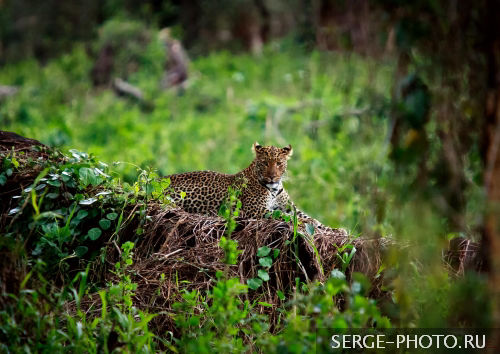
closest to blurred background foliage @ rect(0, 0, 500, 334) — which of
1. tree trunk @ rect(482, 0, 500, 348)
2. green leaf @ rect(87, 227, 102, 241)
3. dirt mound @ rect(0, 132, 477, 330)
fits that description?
tree trunk @ rect(482, 0, 500, 348)

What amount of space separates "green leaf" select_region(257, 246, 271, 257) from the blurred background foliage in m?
0.88

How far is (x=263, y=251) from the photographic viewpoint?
5449 millimetres

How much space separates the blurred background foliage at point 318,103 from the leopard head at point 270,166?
26.3 inches

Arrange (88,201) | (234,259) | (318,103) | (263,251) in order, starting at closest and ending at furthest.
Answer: (234,259) → (318,103) → (263,251) → (88,201)

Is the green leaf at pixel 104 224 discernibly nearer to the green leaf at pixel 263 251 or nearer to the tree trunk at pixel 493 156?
the green leaf at pixel 263 251

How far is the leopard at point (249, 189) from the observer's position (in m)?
7.22

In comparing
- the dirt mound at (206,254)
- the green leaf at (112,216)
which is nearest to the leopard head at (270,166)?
the dirt mound at (206,254)

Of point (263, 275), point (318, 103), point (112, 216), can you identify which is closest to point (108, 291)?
point (112, 216)

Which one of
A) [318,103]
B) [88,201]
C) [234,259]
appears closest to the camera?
[234,259]

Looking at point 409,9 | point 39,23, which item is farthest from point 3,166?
point 39,23

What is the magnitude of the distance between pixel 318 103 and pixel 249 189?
2857 mm

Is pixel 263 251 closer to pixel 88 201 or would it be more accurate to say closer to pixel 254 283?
pixel 254 283

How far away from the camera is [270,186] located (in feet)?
25.9

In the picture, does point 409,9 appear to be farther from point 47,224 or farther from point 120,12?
point 120,12
